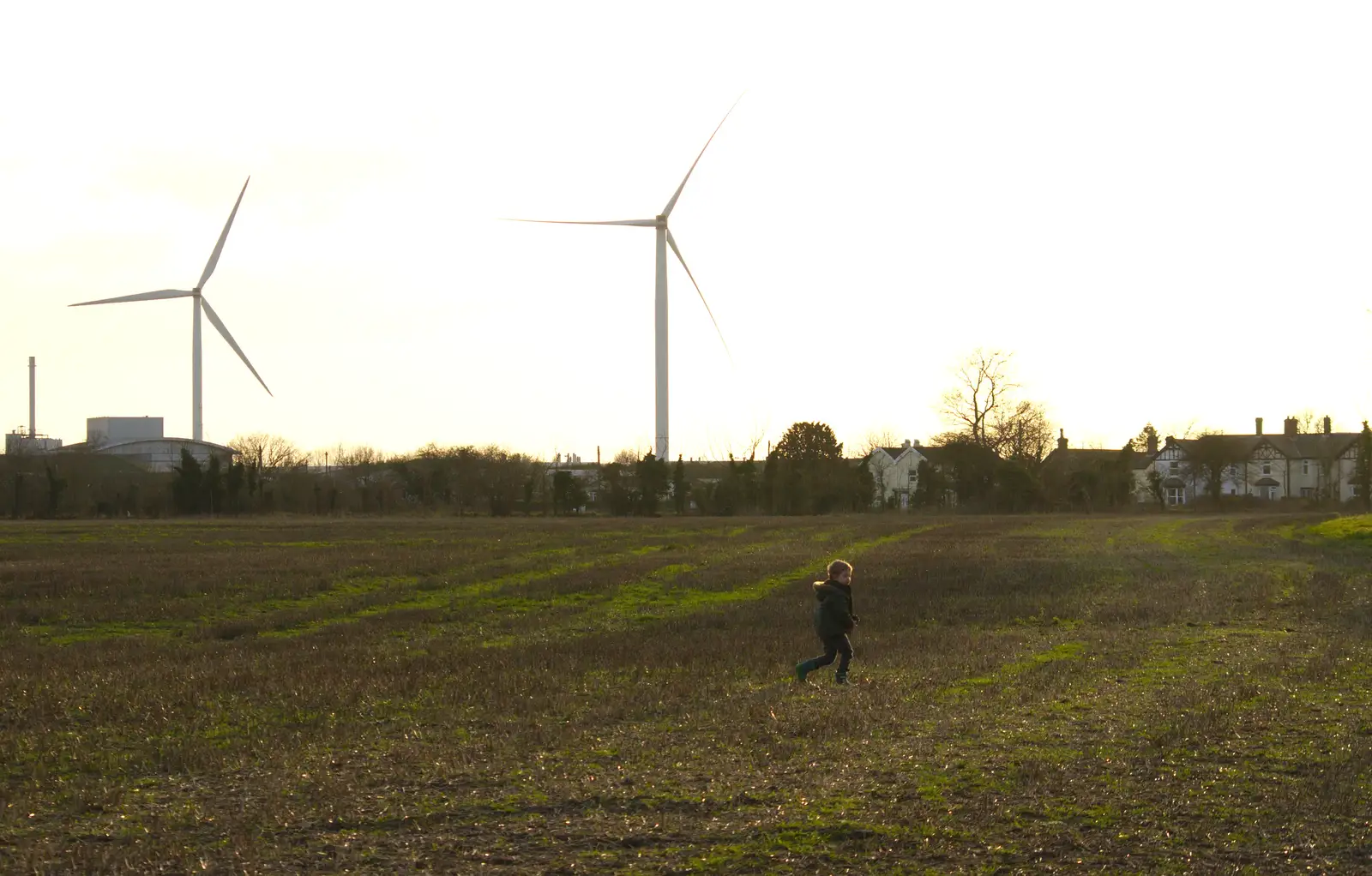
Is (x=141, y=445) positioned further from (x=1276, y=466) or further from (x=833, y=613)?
(x=833, y=613)

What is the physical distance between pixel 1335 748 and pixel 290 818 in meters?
8.62

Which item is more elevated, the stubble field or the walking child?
the walking child

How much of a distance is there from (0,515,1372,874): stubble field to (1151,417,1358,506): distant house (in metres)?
131

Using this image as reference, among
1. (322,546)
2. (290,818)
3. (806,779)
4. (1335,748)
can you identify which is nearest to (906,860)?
(806,779)

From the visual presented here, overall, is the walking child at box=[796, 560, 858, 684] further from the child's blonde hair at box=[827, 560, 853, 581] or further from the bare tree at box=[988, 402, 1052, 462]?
the bare tree at box=[988, 402, 1052, 462]

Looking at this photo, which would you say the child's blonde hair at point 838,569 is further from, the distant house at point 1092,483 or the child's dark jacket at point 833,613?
the distant house at point 1092,483

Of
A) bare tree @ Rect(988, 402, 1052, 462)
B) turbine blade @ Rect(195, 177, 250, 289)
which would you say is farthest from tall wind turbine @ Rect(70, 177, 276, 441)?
bare tree @ Rect(988, 402, 1052, 462)

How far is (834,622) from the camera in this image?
17438 mm

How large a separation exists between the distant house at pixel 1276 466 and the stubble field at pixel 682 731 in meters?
131

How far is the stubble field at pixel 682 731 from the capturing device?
9414mm

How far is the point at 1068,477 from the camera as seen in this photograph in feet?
391

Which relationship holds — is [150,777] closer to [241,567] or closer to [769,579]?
[769,579]

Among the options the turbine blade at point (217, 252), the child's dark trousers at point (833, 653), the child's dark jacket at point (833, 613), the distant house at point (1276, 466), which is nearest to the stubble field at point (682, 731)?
the child's dark trousers at point (833, 653)

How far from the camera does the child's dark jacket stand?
57.2 feet
